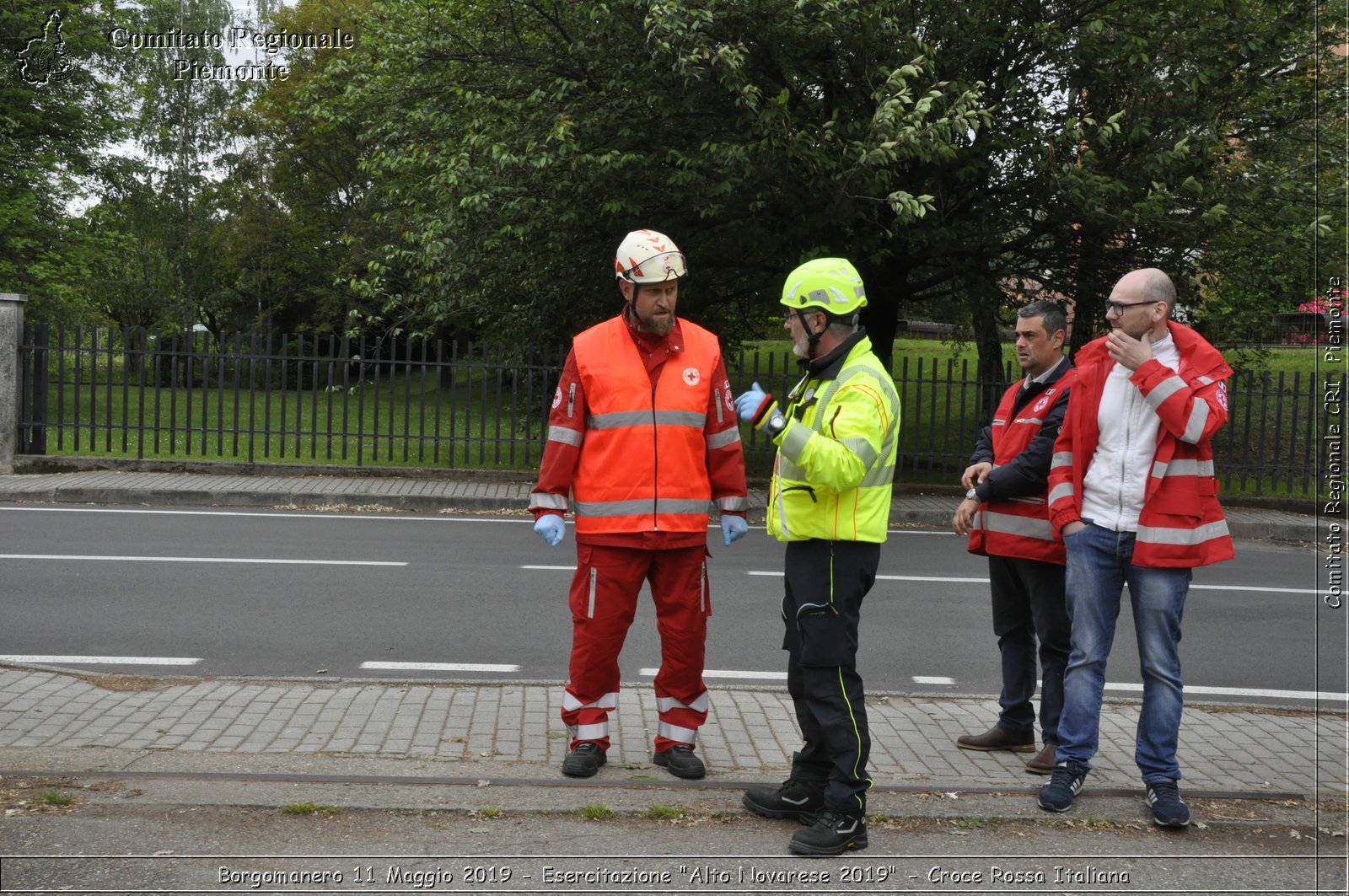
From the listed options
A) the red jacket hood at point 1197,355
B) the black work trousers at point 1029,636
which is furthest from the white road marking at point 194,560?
the red jacket hood at point 1197,355

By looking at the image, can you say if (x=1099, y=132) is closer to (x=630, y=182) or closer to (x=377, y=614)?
(x=630, y=182)

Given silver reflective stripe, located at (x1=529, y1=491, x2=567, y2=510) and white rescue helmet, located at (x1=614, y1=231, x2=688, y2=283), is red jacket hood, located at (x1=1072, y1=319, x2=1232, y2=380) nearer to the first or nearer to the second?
white rescue helmet, located at (x1=614, y1=231, x2=688, y2=283)

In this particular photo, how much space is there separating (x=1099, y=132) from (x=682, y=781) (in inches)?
420

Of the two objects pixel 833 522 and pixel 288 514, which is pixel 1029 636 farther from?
pixel 288 514

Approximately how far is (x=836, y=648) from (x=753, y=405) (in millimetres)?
856

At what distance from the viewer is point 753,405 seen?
406 centimetres

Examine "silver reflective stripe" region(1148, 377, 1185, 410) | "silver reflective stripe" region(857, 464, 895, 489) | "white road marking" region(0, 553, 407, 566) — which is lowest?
"white road marking" region(0, 553, 407, 566)

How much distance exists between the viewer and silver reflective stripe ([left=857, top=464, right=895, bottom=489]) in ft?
13.6

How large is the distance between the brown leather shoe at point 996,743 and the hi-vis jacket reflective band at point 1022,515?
78 cm

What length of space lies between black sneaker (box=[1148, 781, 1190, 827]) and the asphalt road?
902 mm

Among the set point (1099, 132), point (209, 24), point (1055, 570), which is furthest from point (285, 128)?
point (1055, 570)

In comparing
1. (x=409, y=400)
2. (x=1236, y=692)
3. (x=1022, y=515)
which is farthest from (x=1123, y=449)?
(x=409, y=400)

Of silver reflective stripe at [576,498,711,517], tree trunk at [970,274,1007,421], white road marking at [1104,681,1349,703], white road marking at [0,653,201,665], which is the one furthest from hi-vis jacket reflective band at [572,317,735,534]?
tree trunk at [970,274,1007,421]

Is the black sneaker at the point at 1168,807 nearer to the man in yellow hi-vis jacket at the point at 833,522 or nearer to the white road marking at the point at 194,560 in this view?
the man in yellow hi-vis jacket at the point at 833,522
